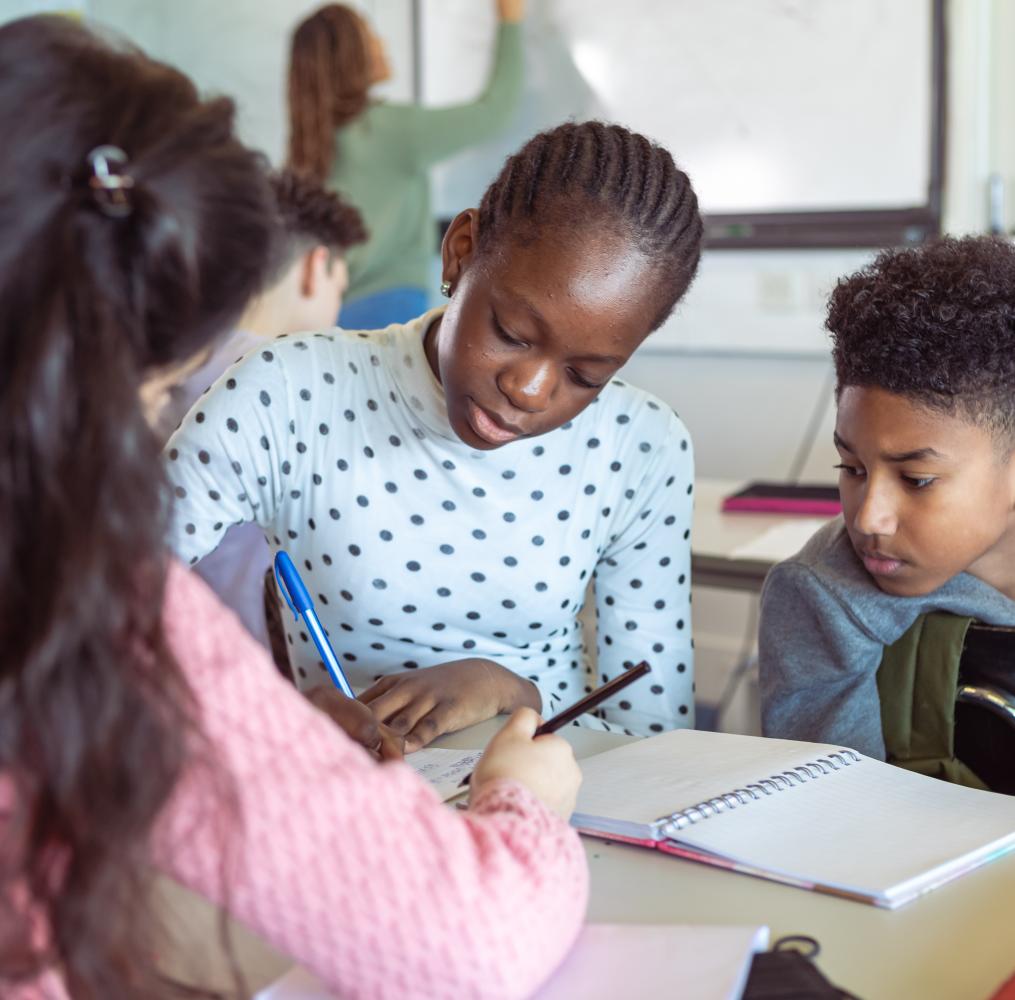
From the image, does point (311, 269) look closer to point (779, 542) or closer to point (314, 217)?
point (314, 217)

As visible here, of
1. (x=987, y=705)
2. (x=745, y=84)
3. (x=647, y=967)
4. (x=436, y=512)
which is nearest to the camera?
(x=647, y=967)

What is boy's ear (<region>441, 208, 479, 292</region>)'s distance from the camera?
48.6 inches

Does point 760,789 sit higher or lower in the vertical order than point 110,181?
lower

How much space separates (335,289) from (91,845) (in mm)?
2009

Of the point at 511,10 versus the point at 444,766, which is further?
the point at 511,10

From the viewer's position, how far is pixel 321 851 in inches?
23.6

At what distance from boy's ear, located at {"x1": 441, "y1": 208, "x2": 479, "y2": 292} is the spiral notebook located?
50cm

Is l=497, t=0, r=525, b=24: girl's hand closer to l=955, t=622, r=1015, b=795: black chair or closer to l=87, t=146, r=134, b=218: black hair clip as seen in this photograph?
l=955, t=622, r=1015, b=795: black chair

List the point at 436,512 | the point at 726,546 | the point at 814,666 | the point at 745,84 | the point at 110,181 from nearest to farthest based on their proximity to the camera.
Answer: the point at 110,181, the point at 814,666, the point at 436,512, the point at 726,546, the point at 745,84

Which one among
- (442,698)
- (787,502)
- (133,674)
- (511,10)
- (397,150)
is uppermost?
(511,10)

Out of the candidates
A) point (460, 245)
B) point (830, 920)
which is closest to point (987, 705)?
point (830, 920)

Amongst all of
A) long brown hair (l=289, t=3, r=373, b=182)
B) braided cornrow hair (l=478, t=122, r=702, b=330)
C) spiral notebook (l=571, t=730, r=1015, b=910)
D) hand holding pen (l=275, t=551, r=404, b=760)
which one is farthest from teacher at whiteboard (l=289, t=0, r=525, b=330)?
spiral notebook (l=571, t=730, r=1015, b=910)

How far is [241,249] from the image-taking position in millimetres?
651

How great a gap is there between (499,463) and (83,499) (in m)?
0.79
